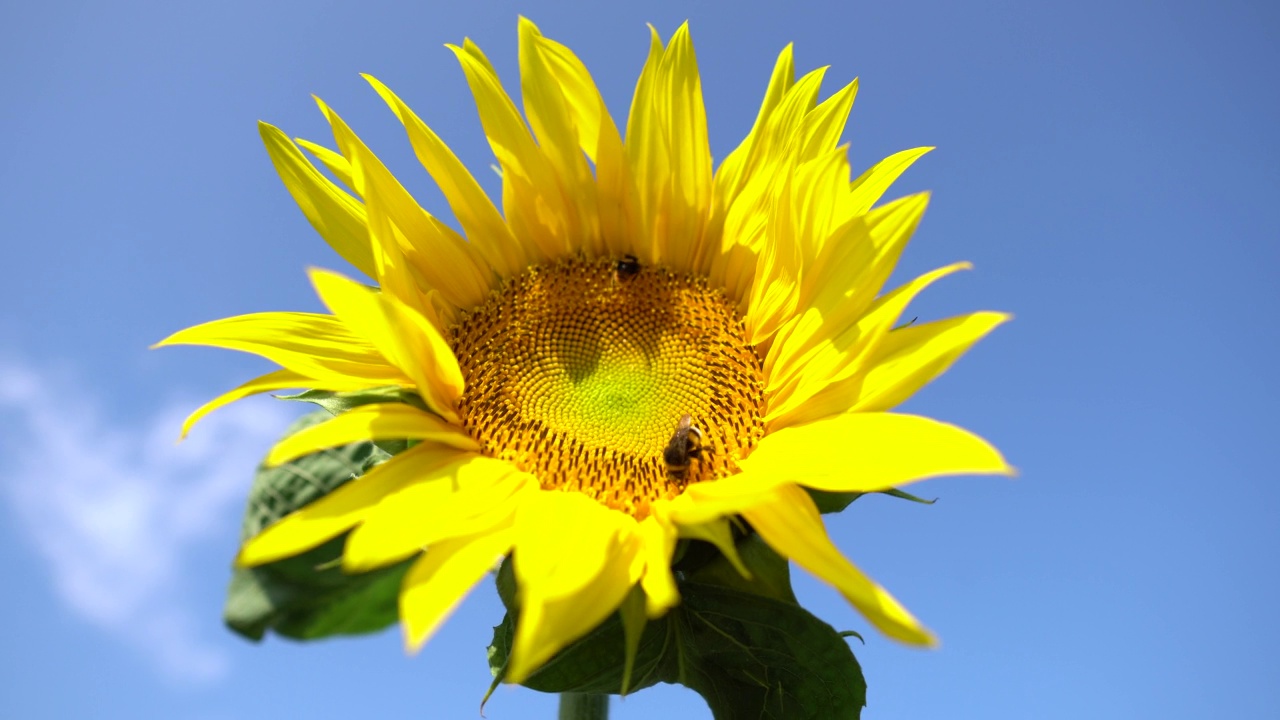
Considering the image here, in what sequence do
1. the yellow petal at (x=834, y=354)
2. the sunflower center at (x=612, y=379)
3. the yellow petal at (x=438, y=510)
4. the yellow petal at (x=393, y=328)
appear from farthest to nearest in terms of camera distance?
1. the sunflower center at (x=612, y=379)
2. the yellow petal at (x=834, y=354)
3. the yellow petal at (x=393, y=328)
4. the yellow petal at (x=438, y=510)

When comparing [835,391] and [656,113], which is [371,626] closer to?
[835,391]

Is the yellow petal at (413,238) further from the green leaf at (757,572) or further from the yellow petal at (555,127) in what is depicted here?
the green leaf at (757,572)

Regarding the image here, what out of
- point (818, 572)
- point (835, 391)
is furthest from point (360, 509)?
point (835, 391)

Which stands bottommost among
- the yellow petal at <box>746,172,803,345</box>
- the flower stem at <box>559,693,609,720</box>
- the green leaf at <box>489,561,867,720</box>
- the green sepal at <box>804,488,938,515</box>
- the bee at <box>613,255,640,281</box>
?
the flower stem at <box>559,693,609,720</box>

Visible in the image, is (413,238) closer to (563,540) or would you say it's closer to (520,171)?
(520,171)

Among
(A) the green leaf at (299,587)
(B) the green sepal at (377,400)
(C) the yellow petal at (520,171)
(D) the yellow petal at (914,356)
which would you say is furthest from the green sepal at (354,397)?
(D) the yellow petal at (914,356)

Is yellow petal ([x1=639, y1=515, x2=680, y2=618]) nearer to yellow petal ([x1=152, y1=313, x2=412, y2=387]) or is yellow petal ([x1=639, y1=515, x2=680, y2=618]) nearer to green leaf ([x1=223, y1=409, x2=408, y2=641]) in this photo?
green leaf ([x1=223, y1=409, x2=408, y2=641])

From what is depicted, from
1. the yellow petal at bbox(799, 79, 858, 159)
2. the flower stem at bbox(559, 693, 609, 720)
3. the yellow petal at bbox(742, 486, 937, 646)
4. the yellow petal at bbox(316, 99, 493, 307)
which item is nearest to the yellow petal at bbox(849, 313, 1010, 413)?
the yellow petal at bbox(742, 486, 937, 646)
